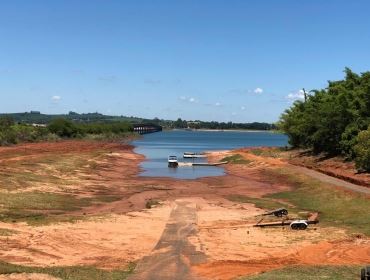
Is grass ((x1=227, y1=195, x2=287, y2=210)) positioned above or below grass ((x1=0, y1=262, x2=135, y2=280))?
below

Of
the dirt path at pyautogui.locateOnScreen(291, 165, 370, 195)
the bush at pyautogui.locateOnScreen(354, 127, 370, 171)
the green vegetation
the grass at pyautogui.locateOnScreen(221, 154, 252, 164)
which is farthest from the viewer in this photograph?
the grass at pyautogui.locateOnScreen(221, 154, 252, 164)

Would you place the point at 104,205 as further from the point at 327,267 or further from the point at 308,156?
the point at 308,156

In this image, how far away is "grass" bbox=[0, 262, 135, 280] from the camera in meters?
19.0

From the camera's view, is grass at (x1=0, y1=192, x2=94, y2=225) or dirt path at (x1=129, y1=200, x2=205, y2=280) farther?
grass at (x1=0, y1=192, x2=94, y2=225)

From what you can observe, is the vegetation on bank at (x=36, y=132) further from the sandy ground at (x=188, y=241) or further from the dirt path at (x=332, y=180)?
the sandy ground at (x=188, y=241)

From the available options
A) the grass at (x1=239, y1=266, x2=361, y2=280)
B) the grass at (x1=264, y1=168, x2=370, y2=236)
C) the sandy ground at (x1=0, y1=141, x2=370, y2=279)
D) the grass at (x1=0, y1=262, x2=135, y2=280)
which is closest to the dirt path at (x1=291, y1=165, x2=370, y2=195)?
the grass at (x1=264, y1=168, x2=370, y2=236)

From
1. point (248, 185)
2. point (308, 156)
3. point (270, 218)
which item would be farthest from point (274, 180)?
point (270, 218)

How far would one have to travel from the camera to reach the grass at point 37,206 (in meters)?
32.4

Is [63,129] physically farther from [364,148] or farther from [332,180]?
[364,148]

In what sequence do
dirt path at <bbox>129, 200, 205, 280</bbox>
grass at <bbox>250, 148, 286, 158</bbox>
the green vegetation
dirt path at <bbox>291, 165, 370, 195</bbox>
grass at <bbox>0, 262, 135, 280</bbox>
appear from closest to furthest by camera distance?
grass at <bbox>0, 262, 135, 280</bbox>
dirt path at <bbox>129, 200, 205, 280</bbox>
dirt path at <bbox>291, 165, 370, 195</bbox>
the green vegetation
grass at <bbox>250, 148, 286, 158</bbox>

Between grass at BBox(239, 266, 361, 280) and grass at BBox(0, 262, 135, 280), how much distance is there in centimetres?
485

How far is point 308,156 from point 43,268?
71223 mm

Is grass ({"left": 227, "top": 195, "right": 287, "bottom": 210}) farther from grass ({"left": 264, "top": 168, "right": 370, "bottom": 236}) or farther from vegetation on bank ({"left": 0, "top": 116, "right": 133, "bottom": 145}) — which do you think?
vegetation on bank ({"left": 0, "top": 116, "right": 133, "bottom": 145})

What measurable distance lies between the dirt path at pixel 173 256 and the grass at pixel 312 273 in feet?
10.2
